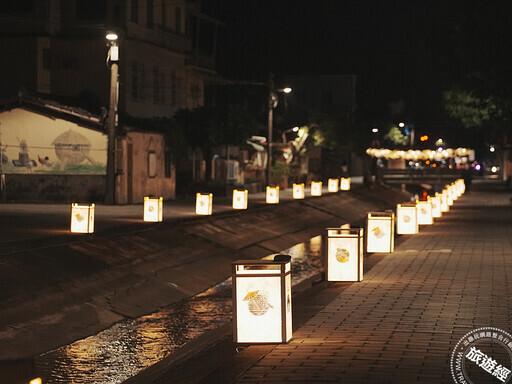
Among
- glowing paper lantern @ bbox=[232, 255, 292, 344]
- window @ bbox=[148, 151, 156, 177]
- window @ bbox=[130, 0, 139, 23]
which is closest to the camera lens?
glowing paper lantern @ bbox=[232, 255, 292, 344]

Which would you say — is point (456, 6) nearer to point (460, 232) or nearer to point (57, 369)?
point (460, 232)

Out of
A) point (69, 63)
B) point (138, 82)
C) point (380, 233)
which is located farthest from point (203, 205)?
point (69, 63)

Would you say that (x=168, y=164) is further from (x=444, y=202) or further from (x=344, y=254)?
(x=344, y=254)

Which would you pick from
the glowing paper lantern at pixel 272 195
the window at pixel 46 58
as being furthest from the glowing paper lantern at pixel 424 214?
the window at pixel 46 58

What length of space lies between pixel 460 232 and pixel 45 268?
14.0 m

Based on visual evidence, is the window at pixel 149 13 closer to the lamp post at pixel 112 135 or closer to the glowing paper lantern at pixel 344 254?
the lamp post at pixel 112 135

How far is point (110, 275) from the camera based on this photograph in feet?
68.5

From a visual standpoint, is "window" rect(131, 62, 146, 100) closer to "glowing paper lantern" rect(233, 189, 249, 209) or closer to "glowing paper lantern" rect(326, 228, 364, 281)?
"glowing paper lantern" rect(233, 189, 249, 209)

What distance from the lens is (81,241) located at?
2255cm

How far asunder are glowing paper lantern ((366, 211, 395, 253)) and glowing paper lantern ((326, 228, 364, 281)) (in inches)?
201

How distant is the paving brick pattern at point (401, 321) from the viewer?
9234 millimetres

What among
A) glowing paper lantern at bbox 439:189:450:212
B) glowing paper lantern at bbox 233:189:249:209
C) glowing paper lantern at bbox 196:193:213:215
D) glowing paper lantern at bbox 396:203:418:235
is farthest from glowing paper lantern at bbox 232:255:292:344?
glowing paper lantern at bbox 439:189:450:212

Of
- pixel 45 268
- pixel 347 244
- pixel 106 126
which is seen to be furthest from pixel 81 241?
pixel 106 126

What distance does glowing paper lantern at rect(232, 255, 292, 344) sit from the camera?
34.6 feet
